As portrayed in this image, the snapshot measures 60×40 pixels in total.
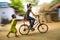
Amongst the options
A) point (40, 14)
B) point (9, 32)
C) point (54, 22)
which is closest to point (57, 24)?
point (54, 22)

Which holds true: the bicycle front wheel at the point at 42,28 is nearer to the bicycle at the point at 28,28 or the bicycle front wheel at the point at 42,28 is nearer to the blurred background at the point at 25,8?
the bicycle at the point at 28,28

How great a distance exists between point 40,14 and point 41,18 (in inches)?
4.5

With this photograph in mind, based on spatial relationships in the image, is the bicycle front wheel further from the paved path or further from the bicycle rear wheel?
the bicycle rear wheel

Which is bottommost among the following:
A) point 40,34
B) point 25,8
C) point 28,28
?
point 40,34

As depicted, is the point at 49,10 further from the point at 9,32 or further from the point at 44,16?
the point at 9,32

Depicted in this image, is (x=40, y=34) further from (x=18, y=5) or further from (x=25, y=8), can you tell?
(x=18, y=5)

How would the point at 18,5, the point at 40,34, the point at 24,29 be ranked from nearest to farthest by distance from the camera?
the point at 18,5, the point at 40,34, the point at 24,29

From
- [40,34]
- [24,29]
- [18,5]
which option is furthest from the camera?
[24,29]

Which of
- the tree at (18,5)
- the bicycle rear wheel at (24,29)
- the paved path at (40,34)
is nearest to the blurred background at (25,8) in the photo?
the tree at (18,5)

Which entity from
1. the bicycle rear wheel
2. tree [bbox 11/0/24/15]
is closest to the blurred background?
tree [bbox 11/0/24/15]

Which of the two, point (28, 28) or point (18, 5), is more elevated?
point (18, 5)

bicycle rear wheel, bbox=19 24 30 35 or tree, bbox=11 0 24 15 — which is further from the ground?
tree, bbox=11 0 24 15

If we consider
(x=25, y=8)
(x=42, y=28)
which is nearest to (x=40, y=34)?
(x=42, y=28)

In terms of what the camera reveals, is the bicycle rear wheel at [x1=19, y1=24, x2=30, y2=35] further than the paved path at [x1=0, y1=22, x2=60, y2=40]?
Yes
